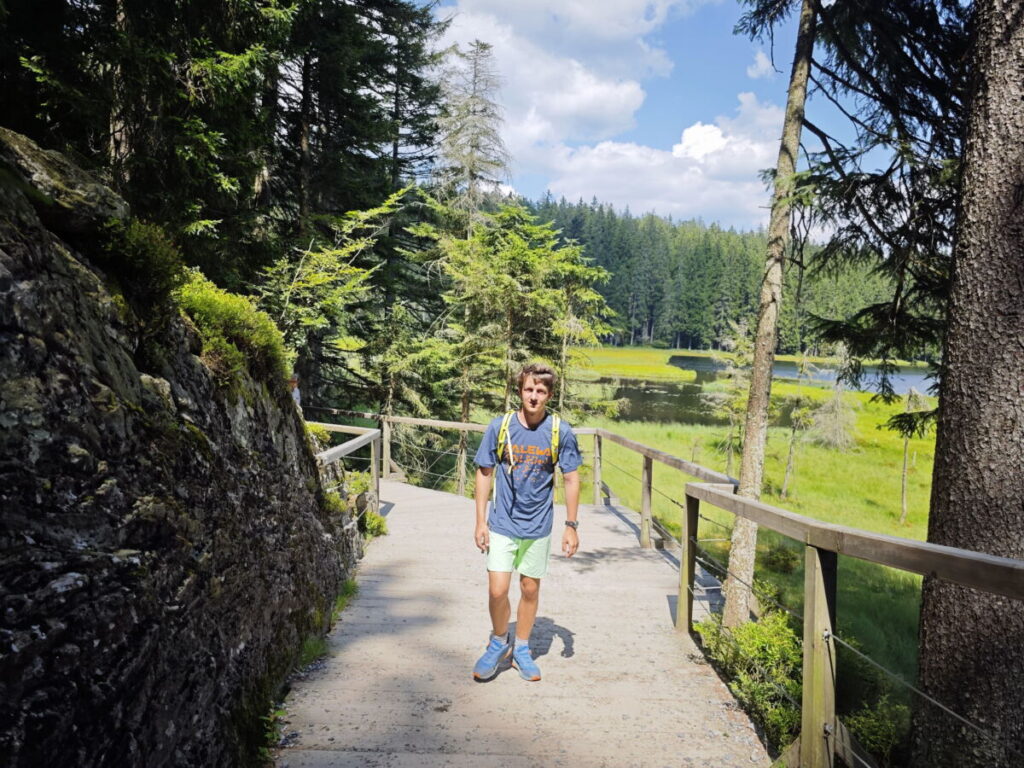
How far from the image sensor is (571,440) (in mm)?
3412

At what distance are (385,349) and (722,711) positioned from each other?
1326cm

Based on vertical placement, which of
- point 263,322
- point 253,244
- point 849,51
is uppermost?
point 849,51

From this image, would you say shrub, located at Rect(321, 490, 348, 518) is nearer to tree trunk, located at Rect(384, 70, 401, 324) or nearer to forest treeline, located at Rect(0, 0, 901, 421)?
forest treeline, located at Rect(0, 0, 901, 421)

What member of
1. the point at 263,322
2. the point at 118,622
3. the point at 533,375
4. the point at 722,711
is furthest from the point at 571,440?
the point at 118,622

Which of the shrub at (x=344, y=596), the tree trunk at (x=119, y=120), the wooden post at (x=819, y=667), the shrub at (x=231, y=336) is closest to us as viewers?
the wooden post at (x=819, y=667)

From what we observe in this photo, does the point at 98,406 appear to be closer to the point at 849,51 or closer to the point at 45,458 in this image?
the point at 45,458

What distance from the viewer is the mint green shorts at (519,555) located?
11.1 ft

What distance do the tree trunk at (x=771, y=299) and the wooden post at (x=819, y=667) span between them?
3309 millimetres

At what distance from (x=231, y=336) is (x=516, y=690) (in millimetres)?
2512

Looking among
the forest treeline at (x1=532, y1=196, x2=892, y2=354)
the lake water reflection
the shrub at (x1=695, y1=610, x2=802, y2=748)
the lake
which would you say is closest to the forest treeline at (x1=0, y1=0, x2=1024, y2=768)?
the shrub at (x1=695, y1=610, x2=802, y2=748)

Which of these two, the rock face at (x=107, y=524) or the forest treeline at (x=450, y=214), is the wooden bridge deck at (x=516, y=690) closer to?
the rock face at (x=107, y=524)

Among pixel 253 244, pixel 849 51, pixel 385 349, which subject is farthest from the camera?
pixel 385 349

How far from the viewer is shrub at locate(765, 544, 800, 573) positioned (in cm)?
1132

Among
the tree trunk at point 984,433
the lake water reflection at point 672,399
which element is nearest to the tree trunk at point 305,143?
the tree trunk at point 984,433
